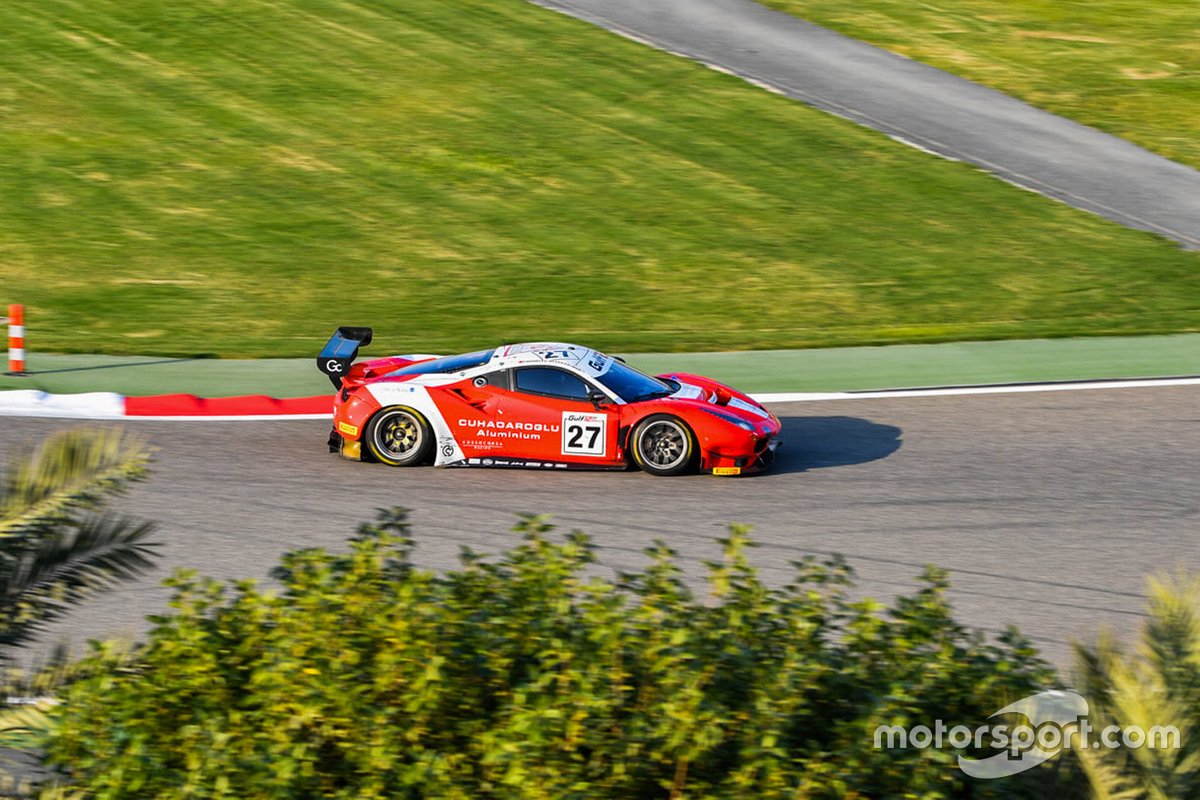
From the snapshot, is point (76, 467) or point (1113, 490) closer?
point (76, 467)

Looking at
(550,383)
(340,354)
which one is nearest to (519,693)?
(550,383)

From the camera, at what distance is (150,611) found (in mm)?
9578

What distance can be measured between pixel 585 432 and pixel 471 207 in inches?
384

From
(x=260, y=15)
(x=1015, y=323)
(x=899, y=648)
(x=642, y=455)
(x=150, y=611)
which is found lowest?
(x=150, y=611)

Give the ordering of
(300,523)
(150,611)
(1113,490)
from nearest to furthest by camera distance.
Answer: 1. (150,611)
2. (300,523)
3. (1113,490)

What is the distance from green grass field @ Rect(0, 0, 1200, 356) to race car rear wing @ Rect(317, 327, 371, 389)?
10.6ft

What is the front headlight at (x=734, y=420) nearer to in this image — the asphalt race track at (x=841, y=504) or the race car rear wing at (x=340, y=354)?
the asphalt race track at (x=841, y=504)

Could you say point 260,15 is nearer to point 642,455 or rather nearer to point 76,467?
point 642,455

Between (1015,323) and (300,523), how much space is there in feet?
34.6

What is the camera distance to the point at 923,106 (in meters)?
26.6

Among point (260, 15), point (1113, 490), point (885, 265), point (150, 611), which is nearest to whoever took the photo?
point (150, 611)

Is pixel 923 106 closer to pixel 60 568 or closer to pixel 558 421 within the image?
pixel 558 421

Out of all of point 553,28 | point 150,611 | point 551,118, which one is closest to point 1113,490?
point 150,611

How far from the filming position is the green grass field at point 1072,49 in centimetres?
2689
